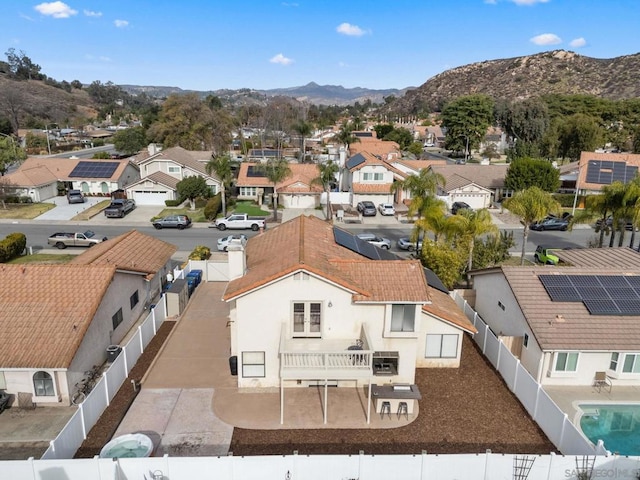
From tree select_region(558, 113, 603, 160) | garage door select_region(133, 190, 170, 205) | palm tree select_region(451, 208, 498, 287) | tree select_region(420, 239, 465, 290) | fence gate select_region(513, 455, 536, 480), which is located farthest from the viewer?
tree select_region(558, 113, 603, 160)

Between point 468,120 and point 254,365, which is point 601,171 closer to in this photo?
point 468,120

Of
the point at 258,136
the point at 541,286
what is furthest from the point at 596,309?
the point at 258,136

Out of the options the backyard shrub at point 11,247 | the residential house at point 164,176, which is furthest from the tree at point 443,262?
the residential house at point 164,176

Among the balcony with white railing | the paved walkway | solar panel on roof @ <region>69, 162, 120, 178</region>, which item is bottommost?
the paved walkway

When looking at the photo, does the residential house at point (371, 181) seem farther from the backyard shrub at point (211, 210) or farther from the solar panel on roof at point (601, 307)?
the solar panel on roof at point (601, 307)

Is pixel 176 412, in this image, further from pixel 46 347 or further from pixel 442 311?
pixel 442 311

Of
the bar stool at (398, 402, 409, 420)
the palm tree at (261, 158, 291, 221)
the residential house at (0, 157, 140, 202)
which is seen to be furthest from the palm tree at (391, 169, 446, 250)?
the residential house at (0, 157, 140, 202)

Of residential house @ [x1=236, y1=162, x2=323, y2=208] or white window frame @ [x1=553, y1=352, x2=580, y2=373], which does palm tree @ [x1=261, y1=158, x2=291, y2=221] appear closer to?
residential house @ [x1=236, y1=162, x2=323, y2=208]

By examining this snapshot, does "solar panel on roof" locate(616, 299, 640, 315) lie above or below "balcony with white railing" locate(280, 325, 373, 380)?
above
